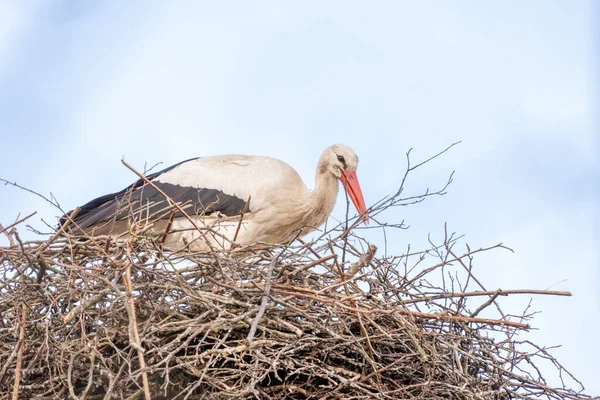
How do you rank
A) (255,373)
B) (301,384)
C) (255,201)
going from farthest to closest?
(255,201)
(301,384)
(255,373)

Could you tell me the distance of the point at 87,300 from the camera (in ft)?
11.8

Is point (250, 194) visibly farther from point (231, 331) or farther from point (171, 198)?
point (231, 331)

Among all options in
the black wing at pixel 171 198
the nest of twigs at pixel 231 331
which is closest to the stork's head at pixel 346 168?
the black wing at pixel 171 198

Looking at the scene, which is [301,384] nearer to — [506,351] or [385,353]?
[385,353]

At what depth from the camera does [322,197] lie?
595cm

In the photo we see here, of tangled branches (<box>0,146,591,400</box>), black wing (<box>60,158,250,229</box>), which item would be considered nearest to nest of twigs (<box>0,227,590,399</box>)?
tangled branches (<box>0,146,591,400</box>)

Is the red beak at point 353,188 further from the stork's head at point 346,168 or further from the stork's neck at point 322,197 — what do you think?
the stork's neck at point 322,197

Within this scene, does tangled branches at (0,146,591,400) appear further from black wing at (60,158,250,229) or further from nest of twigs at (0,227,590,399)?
black wing at (60,158,250,229)

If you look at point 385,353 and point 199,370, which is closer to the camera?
point 199,370

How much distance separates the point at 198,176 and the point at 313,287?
7.33 ft

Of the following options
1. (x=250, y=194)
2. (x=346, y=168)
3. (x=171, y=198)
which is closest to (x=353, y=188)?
(x=346, y=168)

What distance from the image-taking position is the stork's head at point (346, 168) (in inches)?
229

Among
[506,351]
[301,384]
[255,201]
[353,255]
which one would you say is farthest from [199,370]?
[255,201]

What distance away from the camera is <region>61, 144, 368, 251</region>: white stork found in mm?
5676
